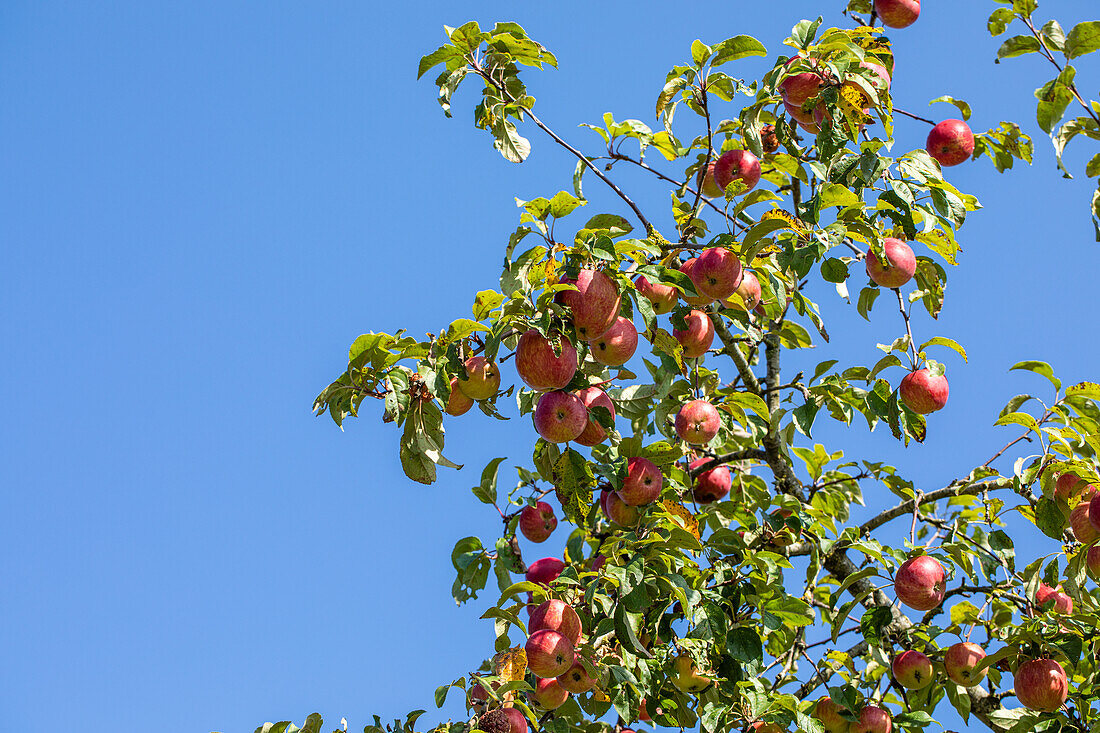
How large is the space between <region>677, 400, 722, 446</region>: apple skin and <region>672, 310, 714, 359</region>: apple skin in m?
0.26

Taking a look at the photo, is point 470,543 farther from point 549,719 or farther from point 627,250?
point 627,250

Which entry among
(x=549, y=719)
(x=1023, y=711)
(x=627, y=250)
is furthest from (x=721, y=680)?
(x=627, y=250)

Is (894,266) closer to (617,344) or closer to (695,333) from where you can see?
(695,333)

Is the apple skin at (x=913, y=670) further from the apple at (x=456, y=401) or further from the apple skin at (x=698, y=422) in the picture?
the apple at (x=456, y=401)

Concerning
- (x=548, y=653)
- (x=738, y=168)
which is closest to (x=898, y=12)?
(x=738, y=168)

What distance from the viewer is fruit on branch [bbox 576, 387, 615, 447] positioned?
12.6 feet

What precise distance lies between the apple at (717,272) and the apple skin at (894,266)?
861 mm

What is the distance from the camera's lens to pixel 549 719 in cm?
391

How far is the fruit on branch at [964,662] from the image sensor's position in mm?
4070

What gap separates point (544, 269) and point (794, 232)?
110 cm

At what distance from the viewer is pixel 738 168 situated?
177 inches

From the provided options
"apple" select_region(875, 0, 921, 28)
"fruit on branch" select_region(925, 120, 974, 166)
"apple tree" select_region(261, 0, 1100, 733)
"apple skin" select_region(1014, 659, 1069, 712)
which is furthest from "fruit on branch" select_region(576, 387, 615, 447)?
"apple" select_region(875, 0, 921, 28)

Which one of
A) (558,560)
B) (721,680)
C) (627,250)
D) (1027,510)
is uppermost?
(627,250)

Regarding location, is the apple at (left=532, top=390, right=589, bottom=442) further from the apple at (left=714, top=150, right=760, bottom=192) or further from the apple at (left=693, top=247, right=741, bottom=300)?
the apple at (left=714, top=150, right=760, bottom=192)
